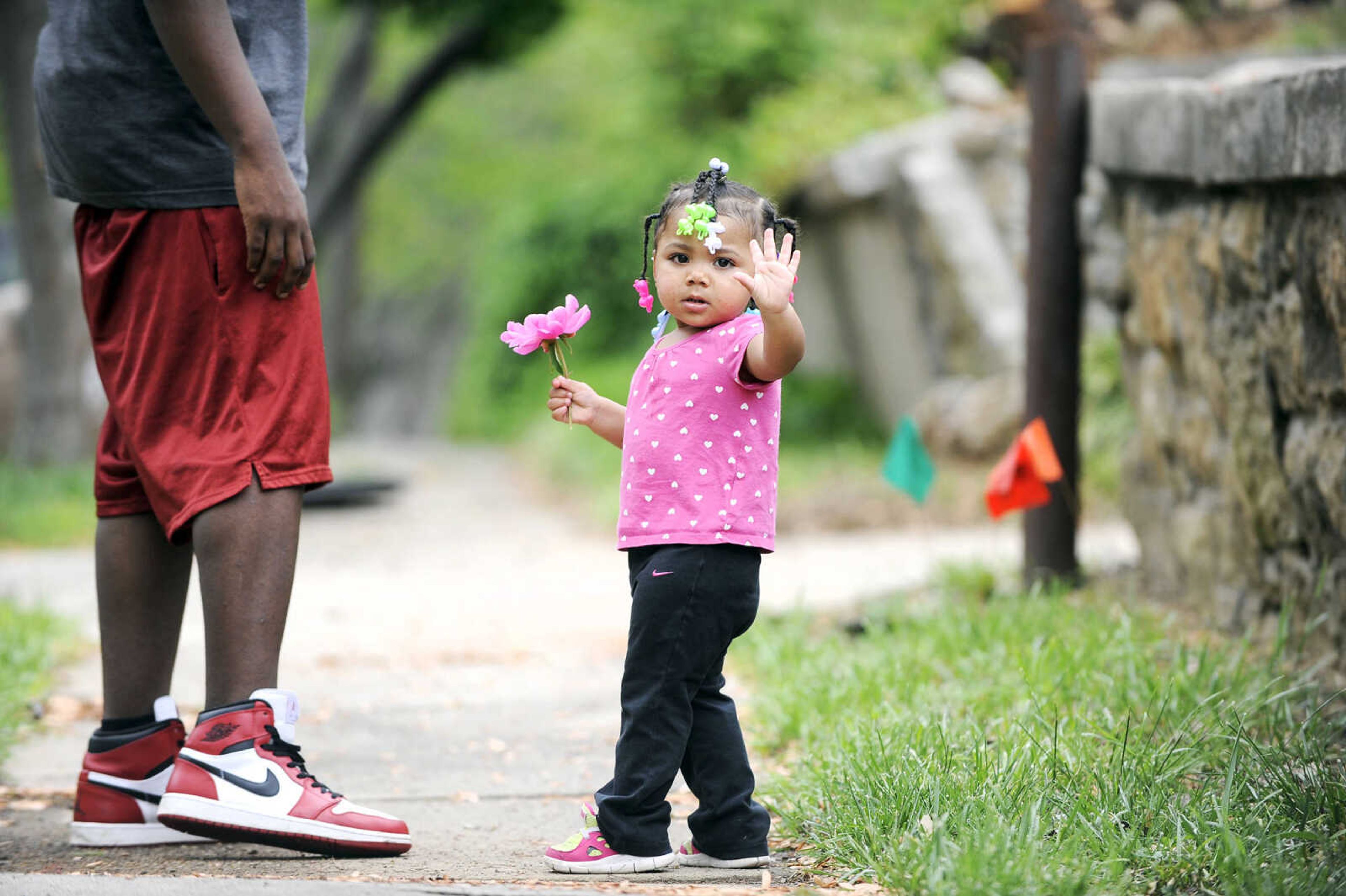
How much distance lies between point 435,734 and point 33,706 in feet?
3.35

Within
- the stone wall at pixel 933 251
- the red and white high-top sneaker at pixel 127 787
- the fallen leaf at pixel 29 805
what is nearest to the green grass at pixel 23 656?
the fallen leaf at pixel 29 805

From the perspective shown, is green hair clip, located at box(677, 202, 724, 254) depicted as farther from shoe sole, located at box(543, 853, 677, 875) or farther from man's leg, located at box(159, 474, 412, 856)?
shoe sole, located at box(543, 853, 677, 875)

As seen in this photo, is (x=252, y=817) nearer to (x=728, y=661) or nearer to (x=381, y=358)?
(x=728, y=661)

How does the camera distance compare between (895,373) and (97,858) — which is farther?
(895,373)

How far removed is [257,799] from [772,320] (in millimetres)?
1119

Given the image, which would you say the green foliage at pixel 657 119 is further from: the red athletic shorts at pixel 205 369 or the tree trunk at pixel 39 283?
the red athletic shorts at pixel 205 369

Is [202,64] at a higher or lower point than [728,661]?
higher

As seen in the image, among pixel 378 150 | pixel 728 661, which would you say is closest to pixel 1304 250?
pixel 728 661

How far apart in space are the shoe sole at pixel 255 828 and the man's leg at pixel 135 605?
38 centimetres

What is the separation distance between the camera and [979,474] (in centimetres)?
753

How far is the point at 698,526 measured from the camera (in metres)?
2.25

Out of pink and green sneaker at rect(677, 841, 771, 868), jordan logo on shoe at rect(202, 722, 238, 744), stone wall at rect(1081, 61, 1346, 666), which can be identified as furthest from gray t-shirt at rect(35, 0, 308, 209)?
stone wall at rect(1081, 61, 1346, 666)

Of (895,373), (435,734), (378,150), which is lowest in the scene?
(435,734)

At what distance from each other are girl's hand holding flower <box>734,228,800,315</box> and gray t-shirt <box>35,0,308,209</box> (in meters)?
0.84
